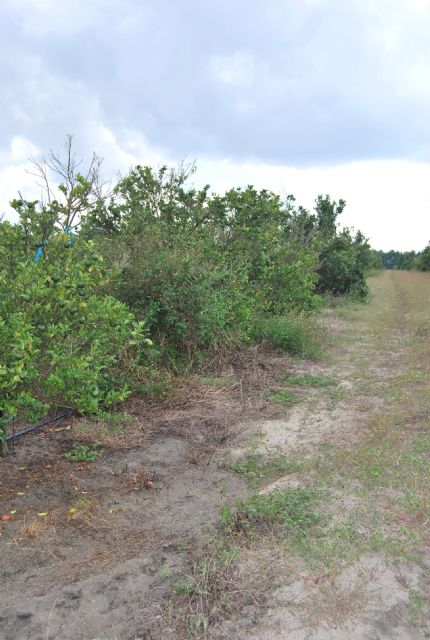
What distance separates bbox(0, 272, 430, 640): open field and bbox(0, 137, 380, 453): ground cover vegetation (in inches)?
22.5

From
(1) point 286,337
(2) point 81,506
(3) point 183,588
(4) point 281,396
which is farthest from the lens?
(1) point 286,337

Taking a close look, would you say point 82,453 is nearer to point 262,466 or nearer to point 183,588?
point 262,466

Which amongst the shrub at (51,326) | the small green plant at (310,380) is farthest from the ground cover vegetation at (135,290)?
the small green plant at (310,380)

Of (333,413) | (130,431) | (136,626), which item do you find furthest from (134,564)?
(333,413)

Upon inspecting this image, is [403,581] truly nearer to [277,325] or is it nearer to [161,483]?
[161,483]

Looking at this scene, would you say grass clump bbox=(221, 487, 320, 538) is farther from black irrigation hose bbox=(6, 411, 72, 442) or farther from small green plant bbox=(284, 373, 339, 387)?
small green plant bbox=(284, 373, 339, 387)

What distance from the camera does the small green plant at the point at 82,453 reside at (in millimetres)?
4230

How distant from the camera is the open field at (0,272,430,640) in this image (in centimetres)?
242

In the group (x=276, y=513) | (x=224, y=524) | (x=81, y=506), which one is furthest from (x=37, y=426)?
(x=276, y=513)

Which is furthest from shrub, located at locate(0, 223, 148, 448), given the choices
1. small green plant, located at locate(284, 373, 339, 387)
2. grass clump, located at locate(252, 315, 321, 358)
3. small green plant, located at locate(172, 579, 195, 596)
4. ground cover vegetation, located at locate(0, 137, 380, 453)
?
grass clump, located at locate(252, 315, 321, 358)

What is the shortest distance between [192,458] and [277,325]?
15.1 ft

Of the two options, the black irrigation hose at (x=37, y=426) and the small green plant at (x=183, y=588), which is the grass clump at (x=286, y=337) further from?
the small green plant at (x=183, y=588)

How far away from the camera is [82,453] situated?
14.0 ft

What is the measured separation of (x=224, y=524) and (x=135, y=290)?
12.5 feet
